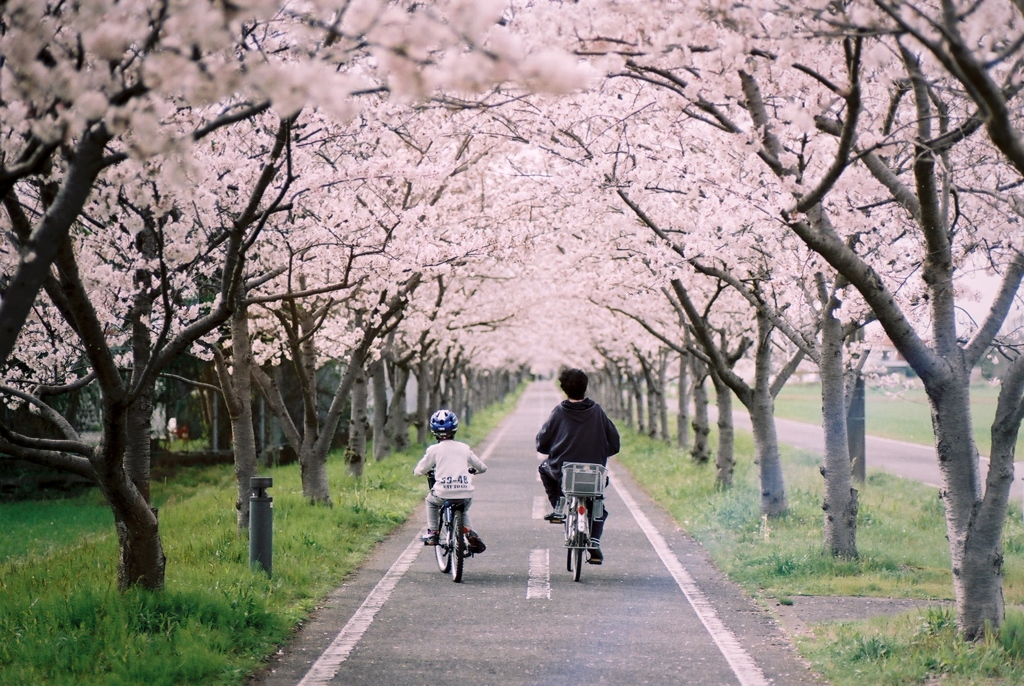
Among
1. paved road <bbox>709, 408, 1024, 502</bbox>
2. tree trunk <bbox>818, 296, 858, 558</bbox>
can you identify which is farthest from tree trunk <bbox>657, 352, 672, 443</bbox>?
tree trunk <bbox>818, 296, 858, 558</bbox>

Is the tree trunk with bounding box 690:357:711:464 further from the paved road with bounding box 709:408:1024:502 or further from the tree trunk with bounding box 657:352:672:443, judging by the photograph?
the tree trunk with bounding box 657:352:672:443

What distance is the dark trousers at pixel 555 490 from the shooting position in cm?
994

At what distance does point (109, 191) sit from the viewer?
24.8 ft

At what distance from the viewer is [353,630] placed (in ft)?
24.8

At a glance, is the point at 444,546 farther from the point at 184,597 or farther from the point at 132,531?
the point at 132,531

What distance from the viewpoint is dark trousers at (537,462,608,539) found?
9.94 m

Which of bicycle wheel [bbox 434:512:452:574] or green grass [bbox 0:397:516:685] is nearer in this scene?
green grass [bbox 0:397:516:685]

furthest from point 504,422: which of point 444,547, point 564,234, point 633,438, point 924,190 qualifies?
point 924,190

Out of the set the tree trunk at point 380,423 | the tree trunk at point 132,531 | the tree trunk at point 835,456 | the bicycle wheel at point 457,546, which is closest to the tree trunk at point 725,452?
the tree trunk at point 835,456

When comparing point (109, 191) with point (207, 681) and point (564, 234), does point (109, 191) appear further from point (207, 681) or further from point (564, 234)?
point (564, 234)

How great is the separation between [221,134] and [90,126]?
535cm

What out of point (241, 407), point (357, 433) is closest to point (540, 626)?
point (241, 407)

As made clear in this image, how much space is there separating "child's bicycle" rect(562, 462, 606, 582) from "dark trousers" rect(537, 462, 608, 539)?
10cm

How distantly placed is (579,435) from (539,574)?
151 centimetres
